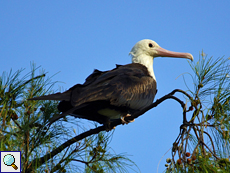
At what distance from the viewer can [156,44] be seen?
6.07 metres

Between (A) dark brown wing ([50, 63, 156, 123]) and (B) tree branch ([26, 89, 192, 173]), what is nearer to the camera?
(B) tree branch ([26, 89, 192, 173])

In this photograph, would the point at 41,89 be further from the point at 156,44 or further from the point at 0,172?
the point at 156,44

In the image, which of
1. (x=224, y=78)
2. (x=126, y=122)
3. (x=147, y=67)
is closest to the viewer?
(x=224, y=78)

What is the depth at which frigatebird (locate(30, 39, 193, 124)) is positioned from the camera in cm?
386

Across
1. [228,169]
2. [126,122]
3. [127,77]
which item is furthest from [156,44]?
[228,169]

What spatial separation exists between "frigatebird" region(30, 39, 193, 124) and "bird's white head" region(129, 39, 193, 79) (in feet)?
3.24

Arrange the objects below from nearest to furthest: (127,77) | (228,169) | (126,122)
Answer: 1. (228,169)
2. (126,122)
3. (127,77)

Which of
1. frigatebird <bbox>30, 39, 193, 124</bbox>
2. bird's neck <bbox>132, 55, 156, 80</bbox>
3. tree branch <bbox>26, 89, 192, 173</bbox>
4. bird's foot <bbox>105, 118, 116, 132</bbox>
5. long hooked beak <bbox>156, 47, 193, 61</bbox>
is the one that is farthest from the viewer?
bird's neck <bbox>132, 55, 156, 80</bbox>

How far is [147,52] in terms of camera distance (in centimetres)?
595

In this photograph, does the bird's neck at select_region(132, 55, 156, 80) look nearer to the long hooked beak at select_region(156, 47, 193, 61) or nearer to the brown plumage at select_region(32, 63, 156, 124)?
the long hooked beak at select_region(156, 47, 193, 61)

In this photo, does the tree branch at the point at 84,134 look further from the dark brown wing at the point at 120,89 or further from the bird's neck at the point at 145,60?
the bird's neck at the point at 145,60

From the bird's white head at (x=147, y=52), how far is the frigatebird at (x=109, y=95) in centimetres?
99

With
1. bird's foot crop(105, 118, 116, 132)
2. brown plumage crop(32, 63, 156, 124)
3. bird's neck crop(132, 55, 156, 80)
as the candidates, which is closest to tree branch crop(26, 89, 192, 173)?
bird's foot crop(105, 118, 116, 132)

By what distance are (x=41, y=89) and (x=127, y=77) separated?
106cm
